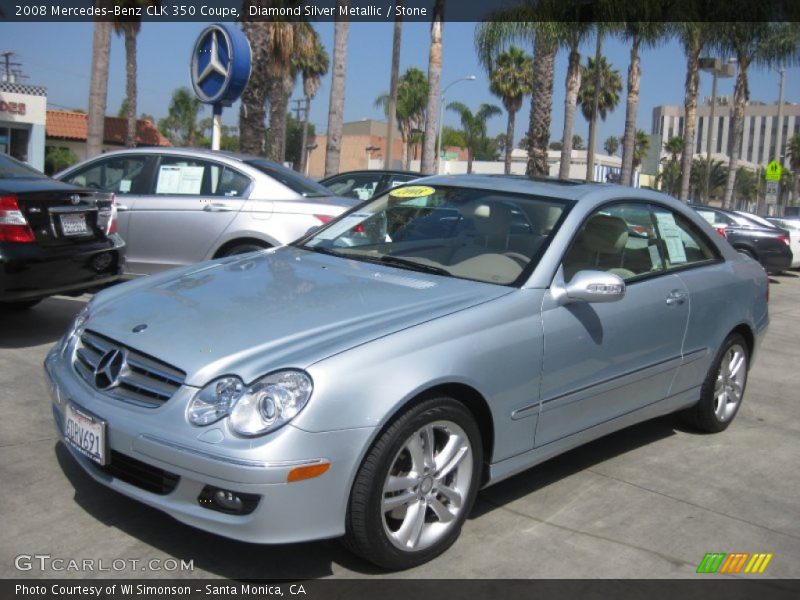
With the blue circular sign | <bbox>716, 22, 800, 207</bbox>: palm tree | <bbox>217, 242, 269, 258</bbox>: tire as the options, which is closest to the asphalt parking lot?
<bbox>217, 242, 269, 258</bbox>: tire

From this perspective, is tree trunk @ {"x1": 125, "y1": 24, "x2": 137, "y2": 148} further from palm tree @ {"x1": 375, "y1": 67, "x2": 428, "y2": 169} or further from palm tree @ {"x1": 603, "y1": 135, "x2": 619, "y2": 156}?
palm tree @ {"x1": 603, "y1": 135, "x2": 619, "y2": 156}

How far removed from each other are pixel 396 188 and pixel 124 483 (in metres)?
2.57

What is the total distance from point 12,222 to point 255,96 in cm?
802

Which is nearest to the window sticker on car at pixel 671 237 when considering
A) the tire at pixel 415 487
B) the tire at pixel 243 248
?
the tire at pixel 415 487

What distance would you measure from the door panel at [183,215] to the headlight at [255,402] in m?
4.79

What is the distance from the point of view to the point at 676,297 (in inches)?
182

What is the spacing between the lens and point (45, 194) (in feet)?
19.7

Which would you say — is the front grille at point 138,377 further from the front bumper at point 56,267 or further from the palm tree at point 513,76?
the palm tree at point 513,76

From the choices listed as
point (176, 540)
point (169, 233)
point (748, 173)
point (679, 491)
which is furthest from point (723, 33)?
point (748, 173)

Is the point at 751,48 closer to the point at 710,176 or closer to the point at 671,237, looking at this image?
the point at 671,237

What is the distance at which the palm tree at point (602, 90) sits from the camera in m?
48.8

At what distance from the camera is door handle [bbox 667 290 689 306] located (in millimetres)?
4559

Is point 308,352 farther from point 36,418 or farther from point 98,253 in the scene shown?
point 98,253

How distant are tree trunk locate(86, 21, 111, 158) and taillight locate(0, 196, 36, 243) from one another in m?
11.9
